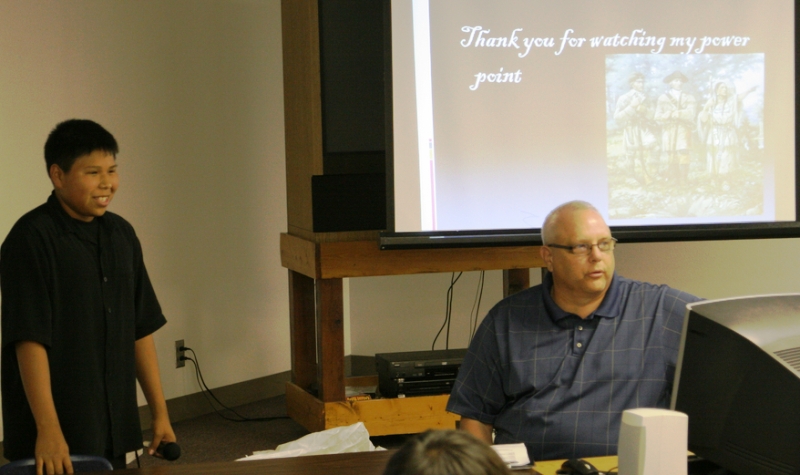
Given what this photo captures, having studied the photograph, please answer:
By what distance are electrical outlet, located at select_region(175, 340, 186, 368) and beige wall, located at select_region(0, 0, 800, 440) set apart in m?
0.04

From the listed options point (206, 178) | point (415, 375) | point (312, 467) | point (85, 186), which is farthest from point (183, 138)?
point (312, 467)

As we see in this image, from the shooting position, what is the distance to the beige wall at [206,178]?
368 cm

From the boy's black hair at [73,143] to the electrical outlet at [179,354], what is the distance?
2316mm

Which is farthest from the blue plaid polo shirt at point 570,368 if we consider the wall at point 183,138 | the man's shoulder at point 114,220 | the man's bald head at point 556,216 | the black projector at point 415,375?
the wall at point 183,138

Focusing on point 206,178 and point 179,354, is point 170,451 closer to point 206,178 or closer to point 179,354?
point 179,354

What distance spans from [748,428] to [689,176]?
2186 mm

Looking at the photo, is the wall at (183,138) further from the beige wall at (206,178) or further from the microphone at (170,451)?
the microphone at (170,451)

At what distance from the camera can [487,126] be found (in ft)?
11.1

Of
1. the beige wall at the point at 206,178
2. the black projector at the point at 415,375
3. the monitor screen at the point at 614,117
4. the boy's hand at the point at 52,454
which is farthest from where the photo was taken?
the black projector at the point at 415,375

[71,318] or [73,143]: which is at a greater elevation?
[73,143]

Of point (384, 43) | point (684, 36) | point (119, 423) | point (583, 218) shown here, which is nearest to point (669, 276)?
point (684, 36)

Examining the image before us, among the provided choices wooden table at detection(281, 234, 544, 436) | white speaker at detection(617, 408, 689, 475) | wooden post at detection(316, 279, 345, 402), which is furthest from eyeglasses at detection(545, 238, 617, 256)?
wooden post at detection(316, 279, 345, 402)

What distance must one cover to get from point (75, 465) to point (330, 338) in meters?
1.79

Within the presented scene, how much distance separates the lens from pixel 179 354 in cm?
439
